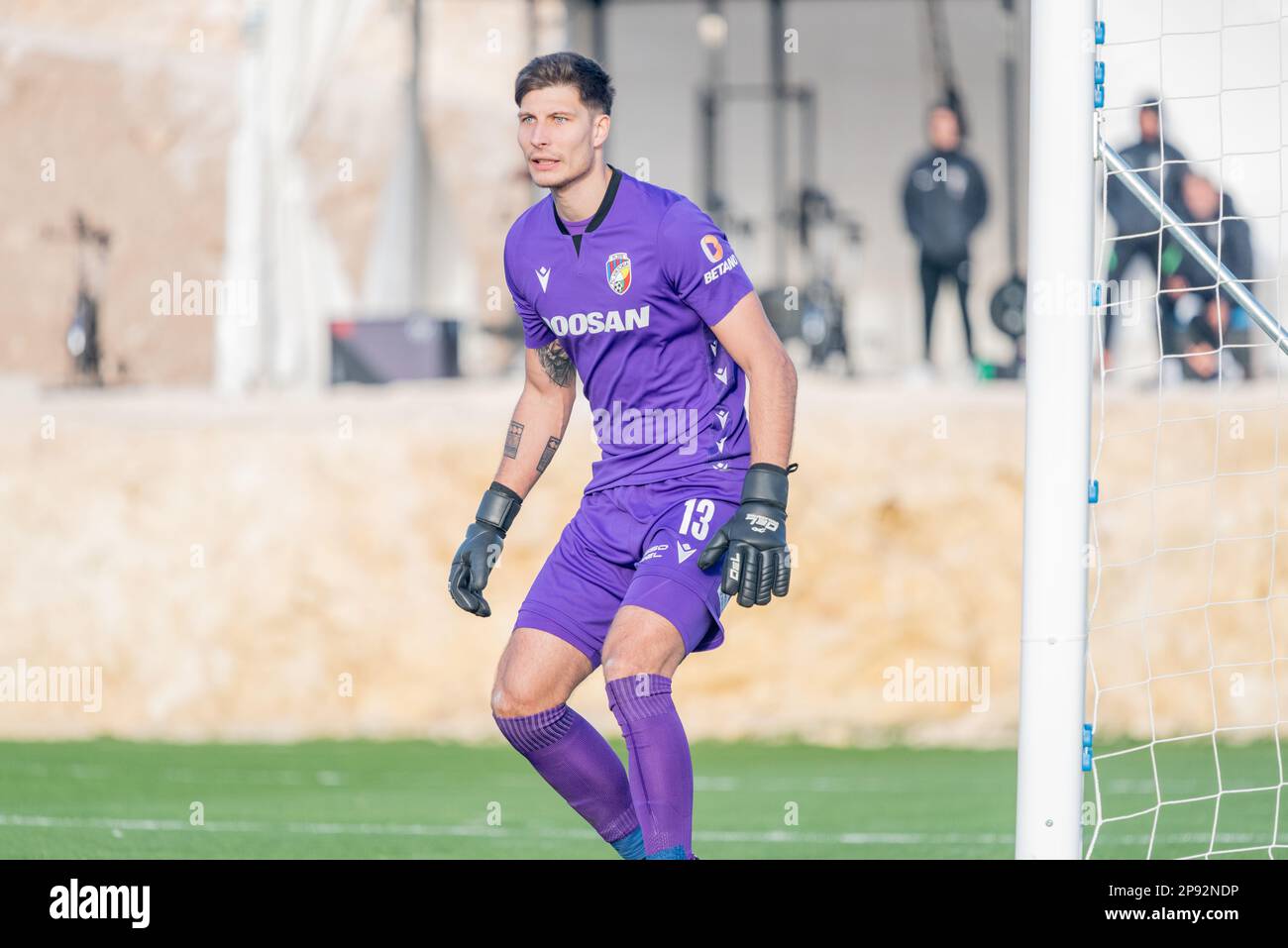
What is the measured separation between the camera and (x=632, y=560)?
4.79 metres

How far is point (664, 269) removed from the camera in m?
4.66

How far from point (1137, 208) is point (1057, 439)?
24.1 feet

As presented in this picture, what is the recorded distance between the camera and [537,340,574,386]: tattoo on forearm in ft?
17.1

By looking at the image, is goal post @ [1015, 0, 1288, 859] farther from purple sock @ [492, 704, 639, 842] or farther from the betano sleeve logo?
purple sock @ [492, 704, 639, 842]

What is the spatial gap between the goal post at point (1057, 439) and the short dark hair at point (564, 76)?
118 centimetres


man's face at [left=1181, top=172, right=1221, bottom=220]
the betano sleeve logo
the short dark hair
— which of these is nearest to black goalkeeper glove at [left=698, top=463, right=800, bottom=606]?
Answer: the betano sleeve logo

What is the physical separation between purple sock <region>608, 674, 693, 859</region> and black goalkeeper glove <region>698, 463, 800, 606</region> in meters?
0.32

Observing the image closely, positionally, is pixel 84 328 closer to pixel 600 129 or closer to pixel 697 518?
pixel 600 129

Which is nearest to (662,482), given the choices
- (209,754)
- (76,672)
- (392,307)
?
(209,754)

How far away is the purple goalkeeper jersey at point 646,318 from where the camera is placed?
184 inches

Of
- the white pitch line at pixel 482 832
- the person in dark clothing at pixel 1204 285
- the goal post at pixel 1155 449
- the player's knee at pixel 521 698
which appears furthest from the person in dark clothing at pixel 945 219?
the player's knee at pixel 521 698
